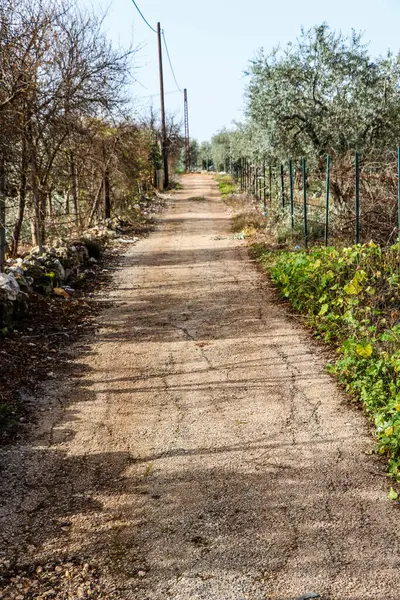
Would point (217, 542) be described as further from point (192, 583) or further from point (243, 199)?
point (243, 199)

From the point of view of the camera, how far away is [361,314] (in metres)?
6.54

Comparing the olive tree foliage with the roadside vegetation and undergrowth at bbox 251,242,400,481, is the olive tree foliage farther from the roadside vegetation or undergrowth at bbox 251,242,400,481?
undergrowth at bbox 251,242,400,481

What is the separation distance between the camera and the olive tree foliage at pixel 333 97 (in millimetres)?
16219

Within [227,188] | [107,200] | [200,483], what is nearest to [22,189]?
[200,483]

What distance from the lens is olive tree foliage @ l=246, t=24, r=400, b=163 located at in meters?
16.2

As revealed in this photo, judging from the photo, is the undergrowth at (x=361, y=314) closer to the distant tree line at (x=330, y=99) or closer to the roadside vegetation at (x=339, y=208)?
the roadside vegetation at (x=339, y=208)

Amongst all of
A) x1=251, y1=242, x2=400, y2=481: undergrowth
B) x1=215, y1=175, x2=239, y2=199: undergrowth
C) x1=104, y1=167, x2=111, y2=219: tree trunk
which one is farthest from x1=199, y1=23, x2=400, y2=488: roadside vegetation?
x1=215, y1=175, x2=239, y2=199: undergrowth

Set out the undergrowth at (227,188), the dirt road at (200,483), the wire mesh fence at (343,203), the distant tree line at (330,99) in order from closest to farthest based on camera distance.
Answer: the dirt road at (200,483) < the wire mesh fence at (343,203) < the distant tree line at (330,99) < the undergrowth at (227,188)

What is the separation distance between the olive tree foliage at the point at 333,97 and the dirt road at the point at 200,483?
439 inches

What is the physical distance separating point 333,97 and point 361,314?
1167 cm

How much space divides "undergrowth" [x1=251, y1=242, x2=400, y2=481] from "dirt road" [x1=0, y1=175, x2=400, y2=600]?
0.66 feet

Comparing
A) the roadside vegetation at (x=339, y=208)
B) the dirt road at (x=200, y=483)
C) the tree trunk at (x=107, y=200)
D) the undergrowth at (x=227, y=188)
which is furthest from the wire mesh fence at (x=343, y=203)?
the undergrowth at (x=227, y=188)

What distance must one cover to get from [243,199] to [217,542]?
23608mm

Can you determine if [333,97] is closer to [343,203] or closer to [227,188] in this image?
[343,203]
